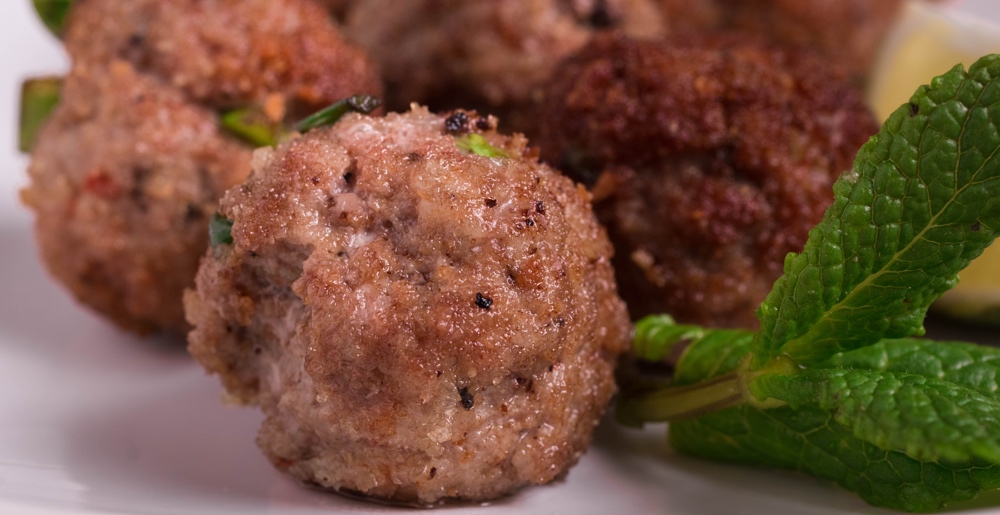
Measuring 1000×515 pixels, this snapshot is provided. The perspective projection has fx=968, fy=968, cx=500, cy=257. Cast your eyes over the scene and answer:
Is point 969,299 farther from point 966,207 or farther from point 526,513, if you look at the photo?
point 526,513

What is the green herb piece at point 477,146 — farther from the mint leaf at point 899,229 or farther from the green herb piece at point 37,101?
the green herb piece at point 37,101

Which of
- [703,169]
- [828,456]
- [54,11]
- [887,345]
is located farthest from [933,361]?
[54,11]

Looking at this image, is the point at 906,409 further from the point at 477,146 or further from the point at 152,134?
the point at 152,134

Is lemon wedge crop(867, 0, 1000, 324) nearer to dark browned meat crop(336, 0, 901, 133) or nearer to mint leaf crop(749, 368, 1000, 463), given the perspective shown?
dark browned meat crop(336, 0, 901, 133)

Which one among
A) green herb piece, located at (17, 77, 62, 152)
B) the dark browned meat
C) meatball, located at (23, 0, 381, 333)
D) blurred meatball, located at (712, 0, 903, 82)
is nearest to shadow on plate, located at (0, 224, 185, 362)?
meatball, located at (23, 0, 381, 333)

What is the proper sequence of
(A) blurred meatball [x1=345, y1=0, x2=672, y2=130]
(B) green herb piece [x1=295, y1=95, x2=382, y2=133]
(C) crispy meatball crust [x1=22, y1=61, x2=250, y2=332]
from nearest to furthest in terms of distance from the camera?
1. (B) green herb piece [x1=295, y1=95, x2=382, y2=133]
2. (C) crispy meatball crust [x1=22, y1=61, x2=250, y2=332]
3. (A) blurred meatball [x1=345, y1=0, x2=672, y2=130]

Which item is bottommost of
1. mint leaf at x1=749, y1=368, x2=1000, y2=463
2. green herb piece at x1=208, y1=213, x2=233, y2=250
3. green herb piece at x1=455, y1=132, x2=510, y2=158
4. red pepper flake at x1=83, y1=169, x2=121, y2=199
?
mint leaf at x1=749, y1=368, x2=1000, y2=463

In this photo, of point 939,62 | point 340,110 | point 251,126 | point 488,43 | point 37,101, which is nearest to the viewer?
point 340,110
